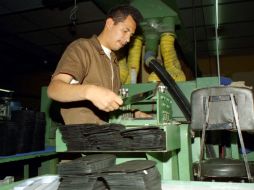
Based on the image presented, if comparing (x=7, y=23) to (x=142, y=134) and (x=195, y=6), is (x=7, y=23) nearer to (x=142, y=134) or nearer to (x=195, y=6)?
(x=195, y=6)

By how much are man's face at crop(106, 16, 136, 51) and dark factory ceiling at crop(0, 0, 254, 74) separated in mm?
2094

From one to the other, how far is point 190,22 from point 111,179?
498 cm

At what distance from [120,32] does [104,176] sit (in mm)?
1173

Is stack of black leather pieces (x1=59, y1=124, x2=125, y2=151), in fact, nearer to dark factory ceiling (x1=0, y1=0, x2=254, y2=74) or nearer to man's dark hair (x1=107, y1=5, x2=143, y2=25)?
man's dark hair (x1=107, y1=5, x2=143, y2=25)

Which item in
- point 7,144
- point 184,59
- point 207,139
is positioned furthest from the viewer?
point 184,59

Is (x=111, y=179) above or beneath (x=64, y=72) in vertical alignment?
beneath

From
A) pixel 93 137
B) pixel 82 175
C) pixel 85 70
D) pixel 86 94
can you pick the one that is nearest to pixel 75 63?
pixel 85 70

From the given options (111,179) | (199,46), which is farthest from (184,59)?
(111,179)

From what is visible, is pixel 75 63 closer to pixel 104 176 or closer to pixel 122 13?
pixel 122 13

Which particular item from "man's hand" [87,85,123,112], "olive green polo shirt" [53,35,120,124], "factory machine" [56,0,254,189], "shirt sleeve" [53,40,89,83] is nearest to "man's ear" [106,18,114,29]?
"olive green polo shirt" [53,35,120,124]

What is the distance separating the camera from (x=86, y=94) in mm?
1406

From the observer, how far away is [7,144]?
2939 mm

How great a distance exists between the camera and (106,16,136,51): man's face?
78.2 inches

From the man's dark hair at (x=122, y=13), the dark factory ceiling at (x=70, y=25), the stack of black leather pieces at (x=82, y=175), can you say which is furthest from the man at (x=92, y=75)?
the dark factory ceiling at (x=70, y=25)
